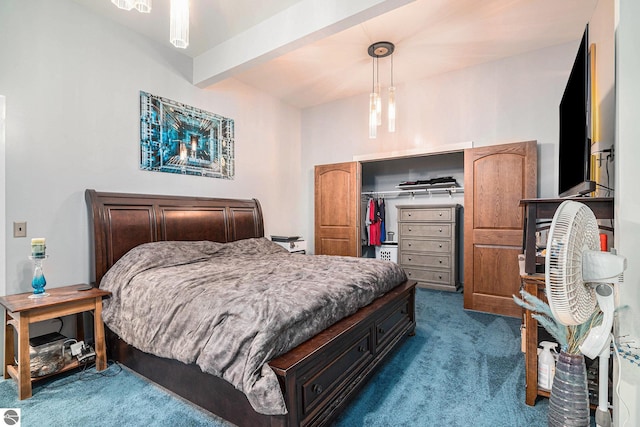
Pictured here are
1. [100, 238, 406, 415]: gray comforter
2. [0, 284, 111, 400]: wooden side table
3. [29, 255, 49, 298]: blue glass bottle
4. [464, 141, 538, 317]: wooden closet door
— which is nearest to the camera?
[100, 238, 406, 415]: gray comforter

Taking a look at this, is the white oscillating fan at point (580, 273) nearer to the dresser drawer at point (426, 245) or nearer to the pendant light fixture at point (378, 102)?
the pendant light fixture at point (378, 102)

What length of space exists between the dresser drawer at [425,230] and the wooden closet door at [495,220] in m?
0.83

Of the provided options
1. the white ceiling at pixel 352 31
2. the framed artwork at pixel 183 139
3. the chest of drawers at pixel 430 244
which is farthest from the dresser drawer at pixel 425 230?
the framed artwork at pixel 183 139

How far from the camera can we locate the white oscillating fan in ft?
3.03

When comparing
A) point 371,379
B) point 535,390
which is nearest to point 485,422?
point 535,390

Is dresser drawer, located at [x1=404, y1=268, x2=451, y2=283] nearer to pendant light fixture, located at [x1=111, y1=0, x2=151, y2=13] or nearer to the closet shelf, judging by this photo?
the closet shelf

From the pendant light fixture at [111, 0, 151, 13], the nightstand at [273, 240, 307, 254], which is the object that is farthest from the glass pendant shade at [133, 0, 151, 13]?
the nightstand at [273, 240, 307, 254]

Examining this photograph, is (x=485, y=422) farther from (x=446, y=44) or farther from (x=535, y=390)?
(x=446, y=44)

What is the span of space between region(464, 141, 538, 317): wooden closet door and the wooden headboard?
9.03 ft

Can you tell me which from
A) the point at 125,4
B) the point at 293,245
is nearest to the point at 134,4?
the point at 125,4

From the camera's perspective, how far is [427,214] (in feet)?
15.1

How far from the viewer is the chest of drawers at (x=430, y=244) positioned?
4.45 m

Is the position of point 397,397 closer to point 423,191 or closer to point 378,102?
point 378,102

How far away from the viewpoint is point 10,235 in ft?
7.46
